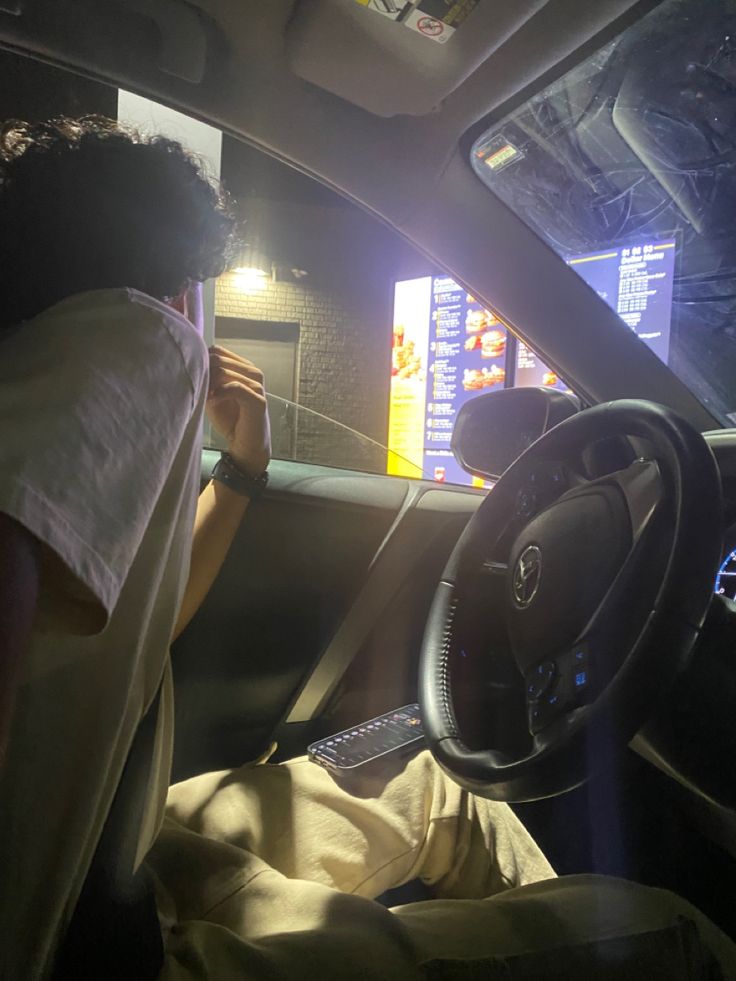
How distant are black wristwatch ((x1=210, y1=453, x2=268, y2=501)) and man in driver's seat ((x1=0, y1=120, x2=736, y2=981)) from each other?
36cm

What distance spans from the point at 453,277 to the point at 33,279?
0.91 metres

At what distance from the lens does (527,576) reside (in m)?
0.87

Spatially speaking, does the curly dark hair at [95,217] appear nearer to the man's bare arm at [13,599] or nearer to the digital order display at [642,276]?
the man's bare arm at [13,599]

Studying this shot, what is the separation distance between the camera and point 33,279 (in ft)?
1.95

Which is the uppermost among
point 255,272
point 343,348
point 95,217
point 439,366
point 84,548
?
point 255,272

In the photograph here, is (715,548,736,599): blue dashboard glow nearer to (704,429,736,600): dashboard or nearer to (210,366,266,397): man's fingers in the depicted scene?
(704,429,736,600): dashboard

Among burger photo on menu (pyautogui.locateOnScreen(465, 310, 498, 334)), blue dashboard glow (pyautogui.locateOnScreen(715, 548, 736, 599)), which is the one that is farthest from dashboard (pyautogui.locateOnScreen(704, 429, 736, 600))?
burger photo on menu (pyautogui.locateOnScreen(465, 310, 498, 334))

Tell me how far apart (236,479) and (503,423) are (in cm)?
47

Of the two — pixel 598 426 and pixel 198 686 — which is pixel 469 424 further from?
pixel 198 686

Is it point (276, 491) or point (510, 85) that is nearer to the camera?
point (510, 85)

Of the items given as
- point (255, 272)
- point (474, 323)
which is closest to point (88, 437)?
point (474, 323)

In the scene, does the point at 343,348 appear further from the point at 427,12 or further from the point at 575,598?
the point at 575,598

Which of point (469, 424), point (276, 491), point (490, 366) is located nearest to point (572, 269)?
point (469, 424)

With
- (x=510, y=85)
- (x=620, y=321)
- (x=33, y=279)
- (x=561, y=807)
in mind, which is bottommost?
(x=561, y=807)
